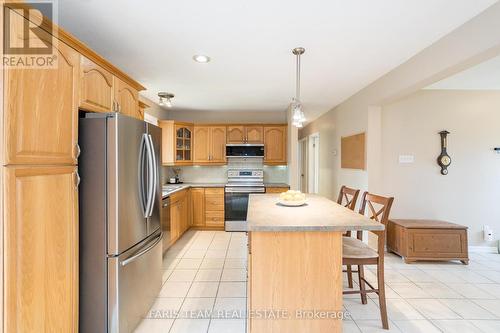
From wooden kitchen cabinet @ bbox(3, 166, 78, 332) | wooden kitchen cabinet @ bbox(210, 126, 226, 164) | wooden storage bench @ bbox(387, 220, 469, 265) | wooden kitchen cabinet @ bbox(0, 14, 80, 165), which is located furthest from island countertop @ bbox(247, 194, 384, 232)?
wooden kitchen cabinet @ bbox(210, 126, 226, 164)

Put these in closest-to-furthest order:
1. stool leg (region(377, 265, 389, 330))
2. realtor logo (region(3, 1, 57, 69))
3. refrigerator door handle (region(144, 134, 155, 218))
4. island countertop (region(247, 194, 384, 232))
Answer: realtor logo (region(3, 1, 57, 69)), island countertop (region(247, 194, 384, 232)), stool leg (region(377, 265, 389, 330)), refrigerator door handle (region(144, 134, 155, 218))

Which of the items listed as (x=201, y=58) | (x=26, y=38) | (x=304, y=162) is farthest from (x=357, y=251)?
(x=304, y=162)

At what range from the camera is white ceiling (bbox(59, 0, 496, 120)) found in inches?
66.0

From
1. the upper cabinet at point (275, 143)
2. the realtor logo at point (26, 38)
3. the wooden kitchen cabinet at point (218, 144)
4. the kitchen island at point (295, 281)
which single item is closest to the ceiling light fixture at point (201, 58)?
the realtor logo at point (26, 38)

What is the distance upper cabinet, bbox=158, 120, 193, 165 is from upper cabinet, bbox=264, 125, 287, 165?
1.58 meters

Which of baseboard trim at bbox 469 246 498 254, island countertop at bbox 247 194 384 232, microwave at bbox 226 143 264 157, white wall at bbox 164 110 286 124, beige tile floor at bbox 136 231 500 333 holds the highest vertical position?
white wall at bbox 164 110 286 124

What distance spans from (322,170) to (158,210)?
435cm

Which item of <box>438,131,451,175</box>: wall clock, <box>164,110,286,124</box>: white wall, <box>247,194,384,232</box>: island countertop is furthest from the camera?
<box>164,110,286,124</box>: white wall

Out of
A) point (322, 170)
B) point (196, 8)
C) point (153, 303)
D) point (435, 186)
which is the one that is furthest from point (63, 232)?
point (322, 170)

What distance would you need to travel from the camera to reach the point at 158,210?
2.28m

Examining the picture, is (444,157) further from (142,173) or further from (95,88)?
(95,88)

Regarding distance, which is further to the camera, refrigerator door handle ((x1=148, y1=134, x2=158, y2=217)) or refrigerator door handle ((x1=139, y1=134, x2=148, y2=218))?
refrigerator door handle ((x1=148, y1=134, x2=158, y2=217))

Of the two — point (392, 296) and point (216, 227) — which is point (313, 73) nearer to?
point (392, 296)

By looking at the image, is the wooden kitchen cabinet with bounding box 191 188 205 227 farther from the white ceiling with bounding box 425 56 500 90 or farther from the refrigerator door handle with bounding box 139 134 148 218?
the white ceiling with bounding box 425 56 500 90
